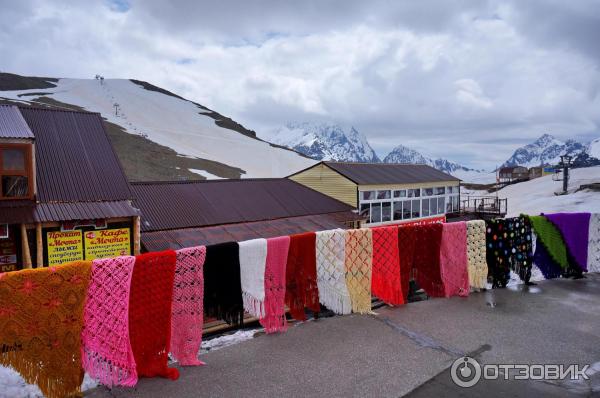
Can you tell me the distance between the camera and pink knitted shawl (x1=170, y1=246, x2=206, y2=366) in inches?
174

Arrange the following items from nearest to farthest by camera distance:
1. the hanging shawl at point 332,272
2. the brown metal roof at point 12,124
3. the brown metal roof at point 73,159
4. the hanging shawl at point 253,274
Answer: the hanging shawl at point 253,274
the hanging shawl at point 332,272
the brown metal roof at point 12,124
the brown metal roof at point 73,159

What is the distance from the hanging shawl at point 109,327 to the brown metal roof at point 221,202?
→ 10908 mm

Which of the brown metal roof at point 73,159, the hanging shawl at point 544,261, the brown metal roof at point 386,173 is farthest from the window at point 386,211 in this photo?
the hanging shawl at point 544,261

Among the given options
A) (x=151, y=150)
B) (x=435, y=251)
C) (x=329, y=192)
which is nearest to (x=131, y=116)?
(x=151, y=150)

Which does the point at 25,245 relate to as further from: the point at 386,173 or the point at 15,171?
the point at 386,173

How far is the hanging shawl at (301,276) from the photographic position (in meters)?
5.48

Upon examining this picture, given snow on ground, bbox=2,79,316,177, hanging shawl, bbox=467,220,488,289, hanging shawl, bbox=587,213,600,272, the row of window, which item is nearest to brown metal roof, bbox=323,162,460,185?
the row of window

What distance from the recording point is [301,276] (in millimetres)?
5574

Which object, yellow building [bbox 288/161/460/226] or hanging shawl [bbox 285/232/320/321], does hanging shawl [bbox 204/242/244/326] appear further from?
yellow building [bbox 288/161/460/226]

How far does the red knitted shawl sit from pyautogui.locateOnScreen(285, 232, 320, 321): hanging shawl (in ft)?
5.25

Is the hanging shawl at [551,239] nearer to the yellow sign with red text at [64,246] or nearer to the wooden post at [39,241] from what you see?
the yellow sign with red text at [64,246]

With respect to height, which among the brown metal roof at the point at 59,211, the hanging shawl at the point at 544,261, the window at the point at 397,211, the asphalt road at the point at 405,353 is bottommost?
the window at the point at 397,211

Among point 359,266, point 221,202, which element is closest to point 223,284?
point 359,266

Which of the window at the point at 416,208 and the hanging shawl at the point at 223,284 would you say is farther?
the window at the point at 416,208
